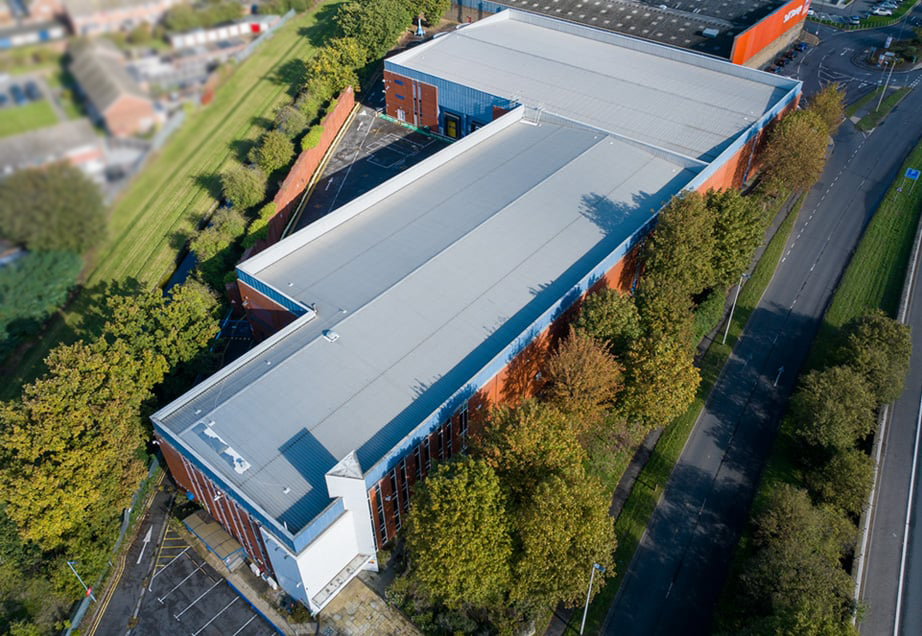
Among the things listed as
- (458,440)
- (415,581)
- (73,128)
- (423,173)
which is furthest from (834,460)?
A: (73,128)

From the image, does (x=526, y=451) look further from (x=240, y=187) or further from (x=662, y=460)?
(x=240, y=187)

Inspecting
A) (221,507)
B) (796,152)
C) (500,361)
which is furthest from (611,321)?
(796,152)

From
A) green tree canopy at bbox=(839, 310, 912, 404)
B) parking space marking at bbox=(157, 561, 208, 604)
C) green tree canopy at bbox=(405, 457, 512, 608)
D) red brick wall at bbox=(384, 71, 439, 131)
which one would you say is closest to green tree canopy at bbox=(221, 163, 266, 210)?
red brick wall at bbox=(384, 71, 439, 131)

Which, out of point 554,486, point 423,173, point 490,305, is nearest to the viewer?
point 554,486

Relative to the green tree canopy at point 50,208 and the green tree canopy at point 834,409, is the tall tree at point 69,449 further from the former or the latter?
the green tree canopy at point 834,409

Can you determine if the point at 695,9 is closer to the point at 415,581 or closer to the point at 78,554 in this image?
the point at 415,581

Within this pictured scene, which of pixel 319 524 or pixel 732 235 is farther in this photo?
pixel 732 235
